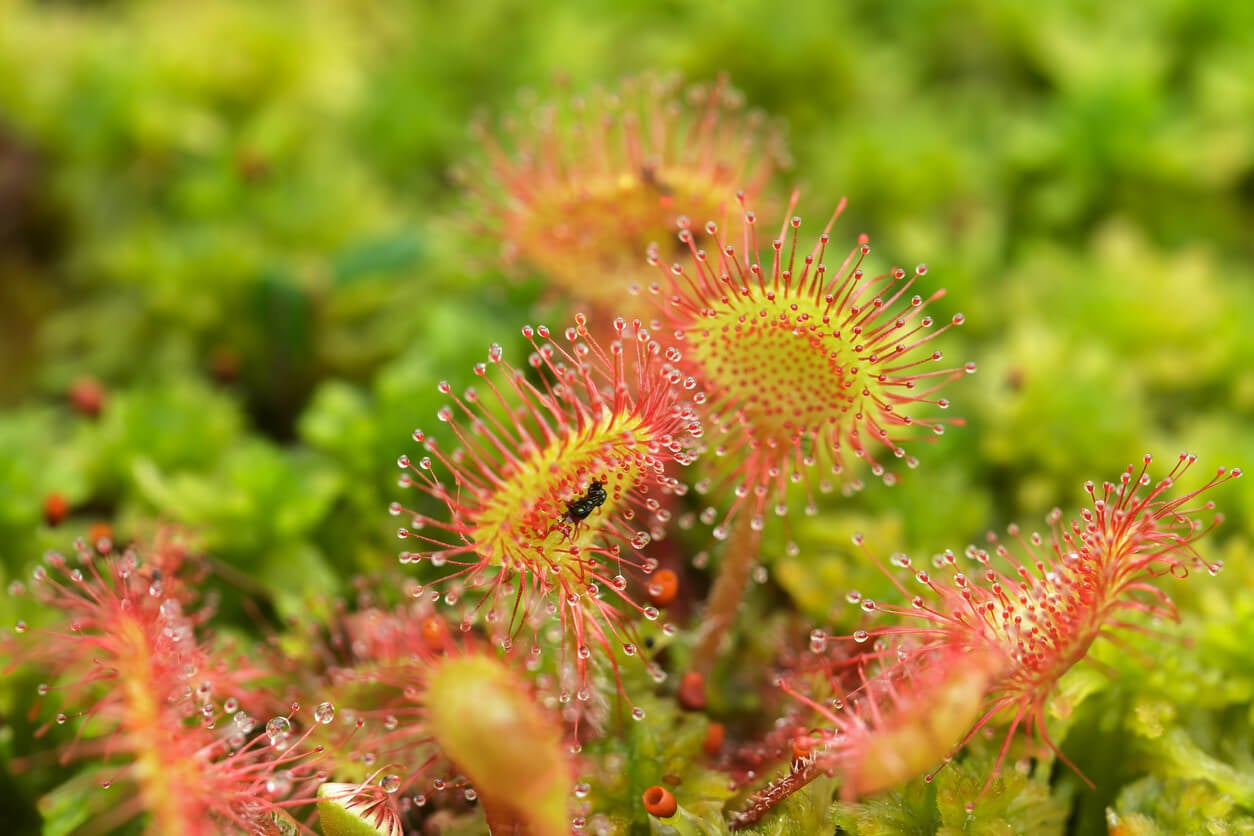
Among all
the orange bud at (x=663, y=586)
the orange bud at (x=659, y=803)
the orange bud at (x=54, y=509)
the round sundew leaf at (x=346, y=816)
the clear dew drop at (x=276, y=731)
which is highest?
the orange bud at (x=663, y=586)

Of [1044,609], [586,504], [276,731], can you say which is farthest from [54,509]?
[1044,609]

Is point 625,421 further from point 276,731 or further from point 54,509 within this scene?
point 54,509

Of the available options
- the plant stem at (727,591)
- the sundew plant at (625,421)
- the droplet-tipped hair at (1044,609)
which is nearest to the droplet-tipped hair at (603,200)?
the sundew plant at (625,421)

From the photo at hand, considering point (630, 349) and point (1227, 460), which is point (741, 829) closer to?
point (630, 349)

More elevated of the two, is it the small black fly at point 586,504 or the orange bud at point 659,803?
the small black fly at point 586,504

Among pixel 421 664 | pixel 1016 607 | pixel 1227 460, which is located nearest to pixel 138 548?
pixel 421 664

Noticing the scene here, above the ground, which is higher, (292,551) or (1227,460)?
(1227,460)

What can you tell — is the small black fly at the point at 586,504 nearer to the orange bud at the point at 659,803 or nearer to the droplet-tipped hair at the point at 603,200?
the orange bud at the point at 659,803
